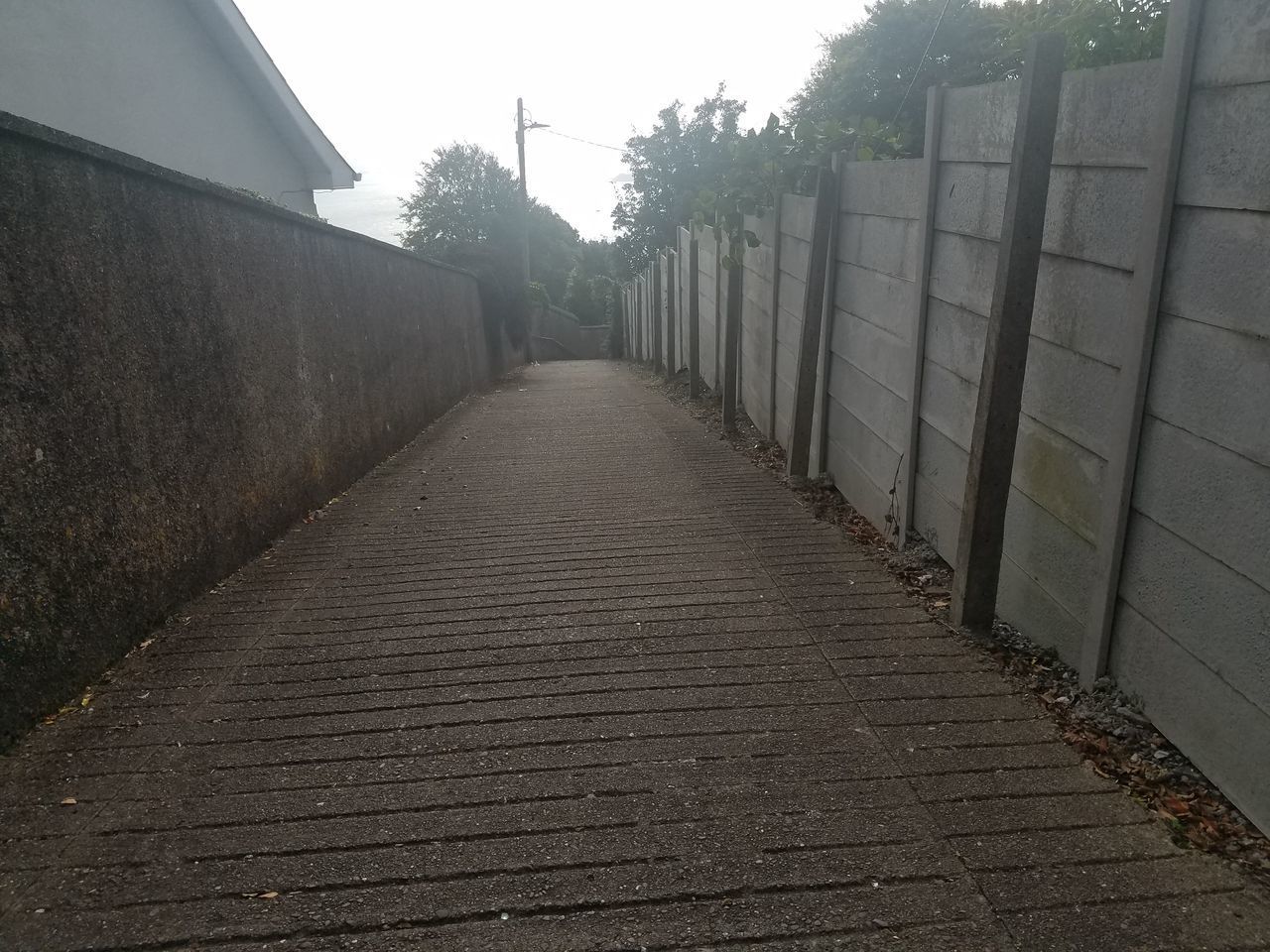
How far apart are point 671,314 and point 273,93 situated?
7.27 m

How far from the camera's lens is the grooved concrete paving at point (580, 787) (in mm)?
1997

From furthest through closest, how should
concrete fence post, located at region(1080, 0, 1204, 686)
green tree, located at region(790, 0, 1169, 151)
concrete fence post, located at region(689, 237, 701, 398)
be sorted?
green tree, located at region(790, 0, 1169, 151), concrete fence post, located at region(689, 237, 701, 398), concrete fence post, located at region(1080, 0, 1204, 686)

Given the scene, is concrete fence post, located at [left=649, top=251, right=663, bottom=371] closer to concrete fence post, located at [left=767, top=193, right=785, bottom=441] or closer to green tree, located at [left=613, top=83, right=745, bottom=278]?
concrete fence post, located at [left=767, top=193, right=785, bottom=441]

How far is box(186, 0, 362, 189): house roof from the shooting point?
10141 mm

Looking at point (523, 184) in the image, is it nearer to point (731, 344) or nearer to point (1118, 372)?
point (731, 344)

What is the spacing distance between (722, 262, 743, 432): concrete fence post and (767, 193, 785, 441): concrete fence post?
3.07 ft

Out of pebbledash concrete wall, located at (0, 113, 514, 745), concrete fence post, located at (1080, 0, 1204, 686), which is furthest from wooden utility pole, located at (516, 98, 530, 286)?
concrete fence post, located at (1080, 0, 1204, 686)

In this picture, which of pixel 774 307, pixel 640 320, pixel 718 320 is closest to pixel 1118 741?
pixel 774 307

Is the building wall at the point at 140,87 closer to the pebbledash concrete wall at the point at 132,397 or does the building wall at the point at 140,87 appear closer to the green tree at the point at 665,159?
the pebbledash concrete wall at the point at 132,397

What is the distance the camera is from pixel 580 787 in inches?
99.0

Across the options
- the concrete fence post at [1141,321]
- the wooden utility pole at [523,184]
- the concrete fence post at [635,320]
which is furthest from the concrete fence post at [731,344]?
the wooden utility pole at [523,184]

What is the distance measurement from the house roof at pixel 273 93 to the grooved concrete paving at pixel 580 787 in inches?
333

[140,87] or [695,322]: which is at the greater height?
[140,87]

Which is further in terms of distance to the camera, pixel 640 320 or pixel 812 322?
pixel 640 320
